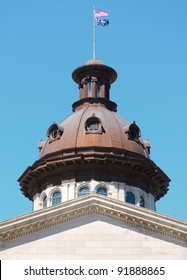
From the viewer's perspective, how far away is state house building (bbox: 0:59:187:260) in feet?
112

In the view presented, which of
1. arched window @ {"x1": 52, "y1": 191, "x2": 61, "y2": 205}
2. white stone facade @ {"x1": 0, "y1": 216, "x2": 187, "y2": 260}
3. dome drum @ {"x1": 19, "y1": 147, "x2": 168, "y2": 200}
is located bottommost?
white stone facade @ {"x1": 0, "y1": 216, "x2": 187, "y2": 260}

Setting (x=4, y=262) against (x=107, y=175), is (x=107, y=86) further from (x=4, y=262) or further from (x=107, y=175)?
(x=4, y=262)

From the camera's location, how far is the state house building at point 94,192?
34.1 meters

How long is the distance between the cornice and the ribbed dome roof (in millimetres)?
16208

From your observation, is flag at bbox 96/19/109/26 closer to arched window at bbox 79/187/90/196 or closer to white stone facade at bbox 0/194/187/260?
arched window at bbox 79/187/90/196

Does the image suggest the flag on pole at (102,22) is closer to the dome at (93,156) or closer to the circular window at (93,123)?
the dome at (93,156)

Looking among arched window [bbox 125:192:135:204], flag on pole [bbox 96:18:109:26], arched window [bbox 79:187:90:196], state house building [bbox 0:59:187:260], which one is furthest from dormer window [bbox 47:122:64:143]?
flag on pole [bbox 96:18:109:26]

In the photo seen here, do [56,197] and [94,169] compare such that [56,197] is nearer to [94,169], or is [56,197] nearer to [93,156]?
[94,169]

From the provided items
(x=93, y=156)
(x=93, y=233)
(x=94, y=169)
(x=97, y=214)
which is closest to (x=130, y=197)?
(x=94, y=169)

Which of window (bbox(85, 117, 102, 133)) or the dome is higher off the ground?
window (bbox(85, 117, 102, 133))

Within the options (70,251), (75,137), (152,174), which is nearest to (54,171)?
(75,137)

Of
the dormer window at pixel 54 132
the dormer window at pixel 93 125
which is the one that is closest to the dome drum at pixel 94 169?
the dormer window at pixel 93 125

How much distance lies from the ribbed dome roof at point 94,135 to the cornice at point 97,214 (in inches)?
638

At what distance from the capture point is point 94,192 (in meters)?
36.7
